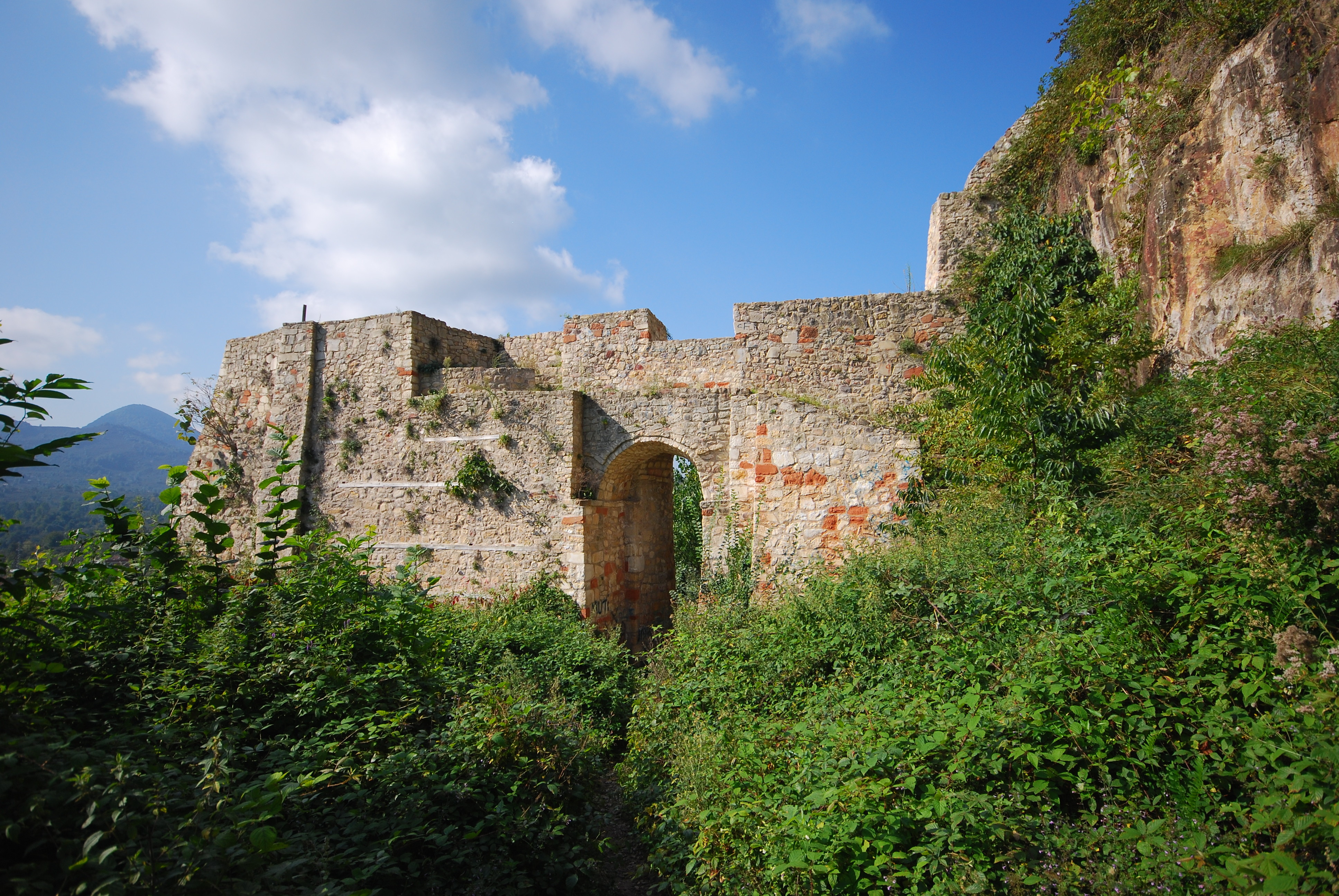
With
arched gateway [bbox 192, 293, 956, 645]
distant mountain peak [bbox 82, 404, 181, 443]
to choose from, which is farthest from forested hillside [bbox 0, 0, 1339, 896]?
distant mountain peak [bbox 82, 404, 181, 443]

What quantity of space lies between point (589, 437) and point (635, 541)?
232 cm

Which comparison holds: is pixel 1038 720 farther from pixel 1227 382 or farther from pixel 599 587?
pixel 599 587

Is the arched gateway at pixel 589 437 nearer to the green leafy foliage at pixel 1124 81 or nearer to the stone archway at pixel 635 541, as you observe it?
the stone archway at pixel 635 541

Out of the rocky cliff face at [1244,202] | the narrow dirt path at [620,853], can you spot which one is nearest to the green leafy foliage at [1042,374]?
the rocky cliff face at [1244,202]

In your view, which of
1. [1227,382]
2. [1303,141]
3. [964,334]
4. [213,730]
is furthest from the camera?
[964,334]

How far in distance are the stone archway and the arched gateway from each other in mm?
43

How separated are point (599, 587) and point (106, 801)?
28.1ft

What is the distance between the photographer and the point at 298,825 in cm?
325

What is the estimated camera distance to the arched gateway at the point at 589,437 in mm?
9102

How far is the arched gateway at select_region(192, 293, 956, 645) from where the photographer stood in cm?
910

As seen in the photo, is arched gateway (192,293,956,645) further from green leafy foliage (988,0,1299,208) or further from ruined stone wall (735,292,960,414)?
green leafy foliage (988,0,1299,208)

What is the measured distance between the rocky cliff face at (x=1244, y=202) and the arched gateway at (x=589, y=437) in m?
2.92

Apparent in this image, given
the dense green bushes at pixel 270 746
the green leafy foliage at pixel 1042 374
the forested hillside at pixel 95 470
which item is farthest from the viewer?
the forested hillside at pixel 95 470

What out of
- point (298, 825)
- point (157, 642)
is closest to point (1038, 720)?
point (298, 825)
